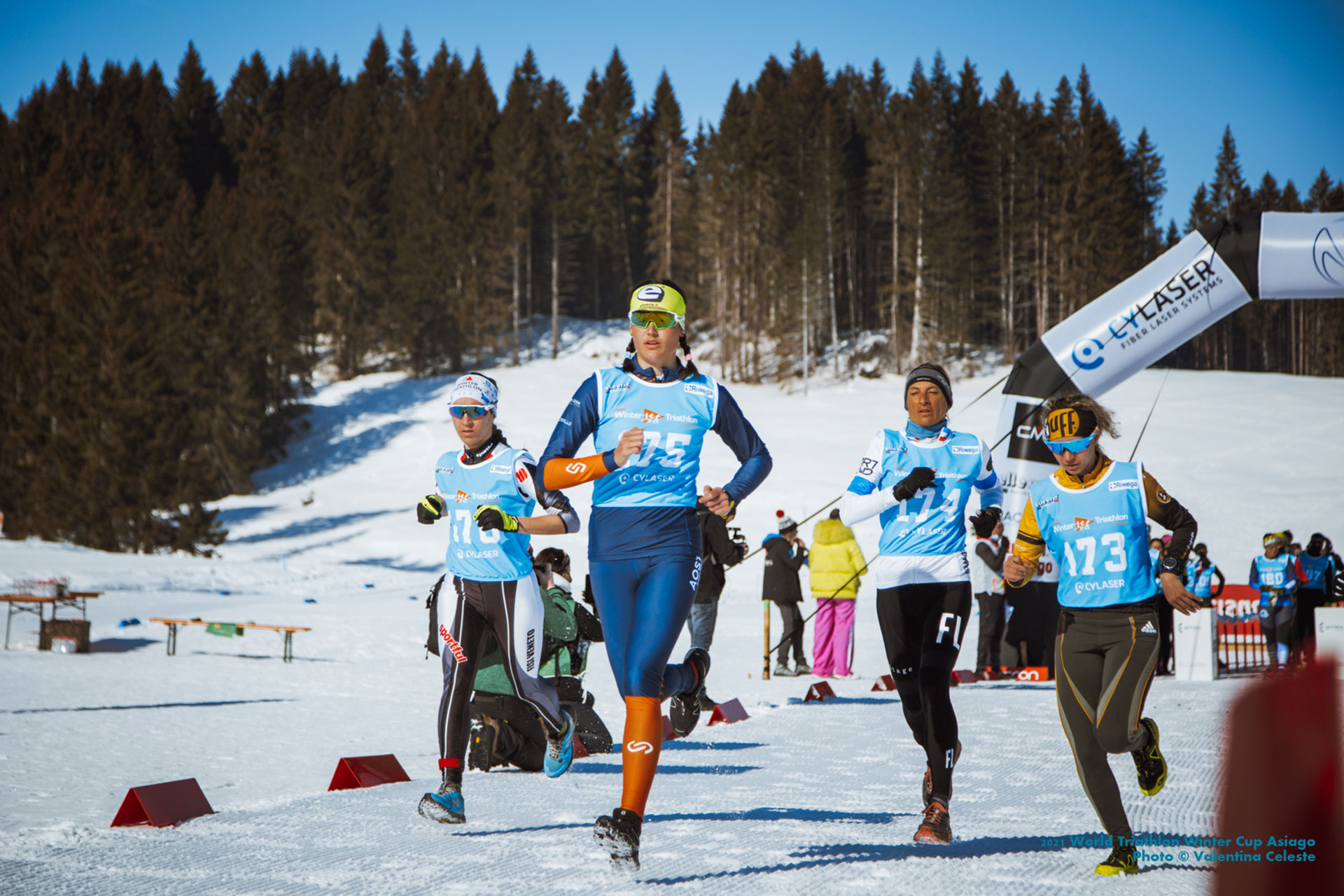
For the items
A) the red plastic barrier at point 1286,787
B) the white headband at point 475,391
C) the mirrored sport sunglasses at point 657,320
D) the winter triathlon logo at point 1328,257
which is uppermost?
the winter triathlon logo at point 1328,257

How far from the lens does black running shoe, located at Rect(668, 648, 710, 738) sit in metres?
4.91

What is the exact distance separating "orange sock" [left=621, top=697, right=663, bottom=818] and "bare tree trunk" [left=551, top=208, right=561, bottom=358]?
6141 centimetres

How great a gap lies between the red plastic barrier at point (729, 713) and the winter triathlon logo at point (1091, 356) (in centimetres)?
625

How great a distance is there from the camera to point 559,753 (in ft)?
18.2

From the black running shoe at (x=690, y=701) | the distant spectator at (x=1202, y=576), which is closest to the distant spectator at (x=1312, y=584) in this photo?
the distant spectator at (x=1202, y=576)

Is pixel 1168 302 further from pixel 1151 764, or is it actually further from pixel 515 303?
pixel 515 303

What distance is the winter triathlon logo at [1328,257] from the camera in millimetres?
12680

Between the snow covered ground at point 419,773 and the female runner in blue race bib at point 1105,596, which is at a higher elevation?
the female runner in blue race bib at point 1105,596

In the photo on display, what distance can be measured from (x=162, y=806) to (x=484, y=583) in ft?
6.16

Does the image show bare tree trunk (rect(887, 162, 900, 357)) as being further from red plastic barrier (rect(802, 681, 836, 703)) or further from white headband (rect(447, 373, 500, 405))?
white headband (rect(447, 373, 500, 405))

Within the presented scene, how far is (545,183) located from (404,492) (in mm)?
34250

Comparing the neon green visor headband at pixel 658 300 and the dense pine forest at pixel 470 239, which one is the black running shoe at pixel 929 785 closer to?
the neon green visor headband at pixel 658 300

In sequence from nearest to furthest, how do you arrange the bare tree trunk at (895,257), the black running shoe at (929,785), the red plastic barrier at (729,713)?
the black running shoe at (929,785) → the red plastic barrier at (729,713) → the bare tree trunk at (895,257)

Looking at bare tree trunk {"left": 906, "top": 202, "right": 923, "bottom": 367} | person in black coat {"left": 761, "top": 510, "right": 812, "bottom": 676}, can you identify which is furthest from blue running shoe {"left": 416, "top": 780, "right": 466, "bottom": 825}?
bare tree trunk {"left": 906, "top": 202, "right": 923, "bottom": 367}
